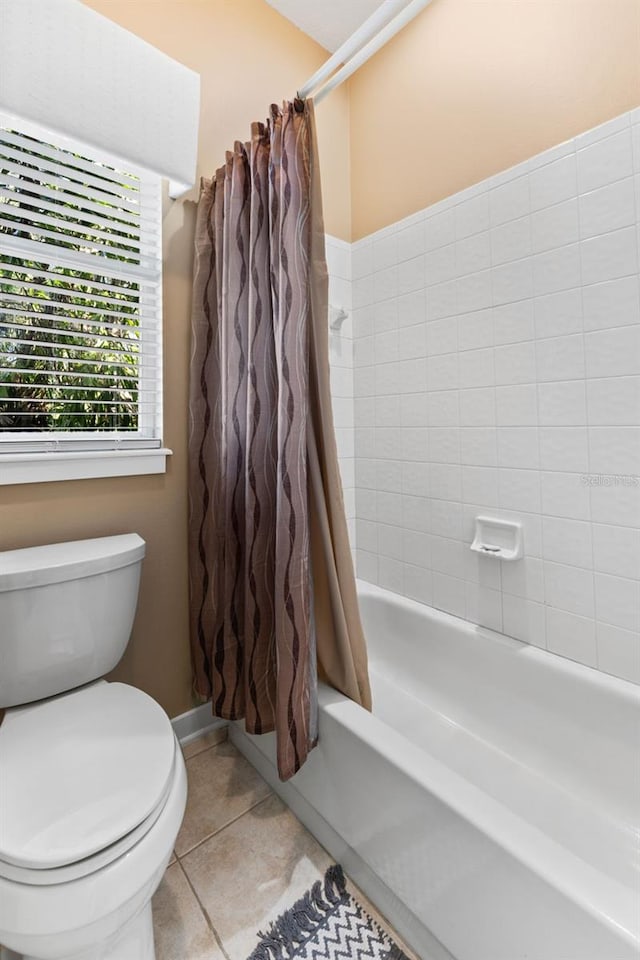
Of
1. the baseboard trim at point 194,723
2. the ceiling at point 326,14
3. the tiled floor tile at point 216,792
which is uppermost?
the ceiling at point 326,14

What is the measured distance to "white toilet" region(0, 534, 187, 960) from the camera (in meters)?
0.70

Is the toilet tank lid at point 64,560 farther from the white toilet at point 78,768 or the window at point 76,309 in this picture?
the window at point 76,309

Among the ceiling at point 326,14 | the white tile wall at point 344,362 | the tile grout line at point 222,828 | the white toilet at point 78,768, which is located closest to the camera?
the white toilet at point 78,768

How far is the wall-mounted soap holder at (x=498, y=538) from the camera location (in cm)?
144

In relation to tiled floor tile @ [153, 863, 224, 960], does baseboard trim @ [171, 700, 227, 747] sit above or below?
above

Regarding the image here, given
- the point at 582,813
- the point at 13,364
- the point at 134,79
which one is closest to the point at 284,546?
the point at 13,364

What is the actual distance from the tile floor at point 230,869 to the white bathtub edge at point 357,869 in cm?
2

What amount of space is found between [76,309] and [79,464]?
1.57ft

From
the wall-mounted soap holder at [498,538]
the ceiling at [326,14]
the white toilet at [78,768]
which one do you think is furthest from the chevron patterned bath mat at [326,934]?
the ceiling at [326,14]

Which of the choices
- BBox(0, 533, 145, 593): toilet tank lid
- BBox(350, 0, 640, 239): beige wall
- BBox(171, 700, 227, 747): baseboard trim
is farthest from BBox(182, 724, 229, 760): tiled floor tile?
BBox(350, 0, 640, 239): beige wall

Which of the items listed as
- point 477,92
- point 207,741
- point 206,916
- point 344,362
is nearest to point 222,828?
point 206,916

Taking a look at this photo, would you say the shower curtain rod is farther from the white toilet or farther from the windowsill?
the white toilet

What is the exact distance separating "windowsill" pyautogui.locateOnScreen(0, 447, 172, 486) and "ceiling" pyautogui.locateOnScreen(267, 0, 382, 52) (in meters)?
1.87

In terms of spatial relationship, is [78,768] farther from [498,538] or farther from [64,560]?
[498,538]
